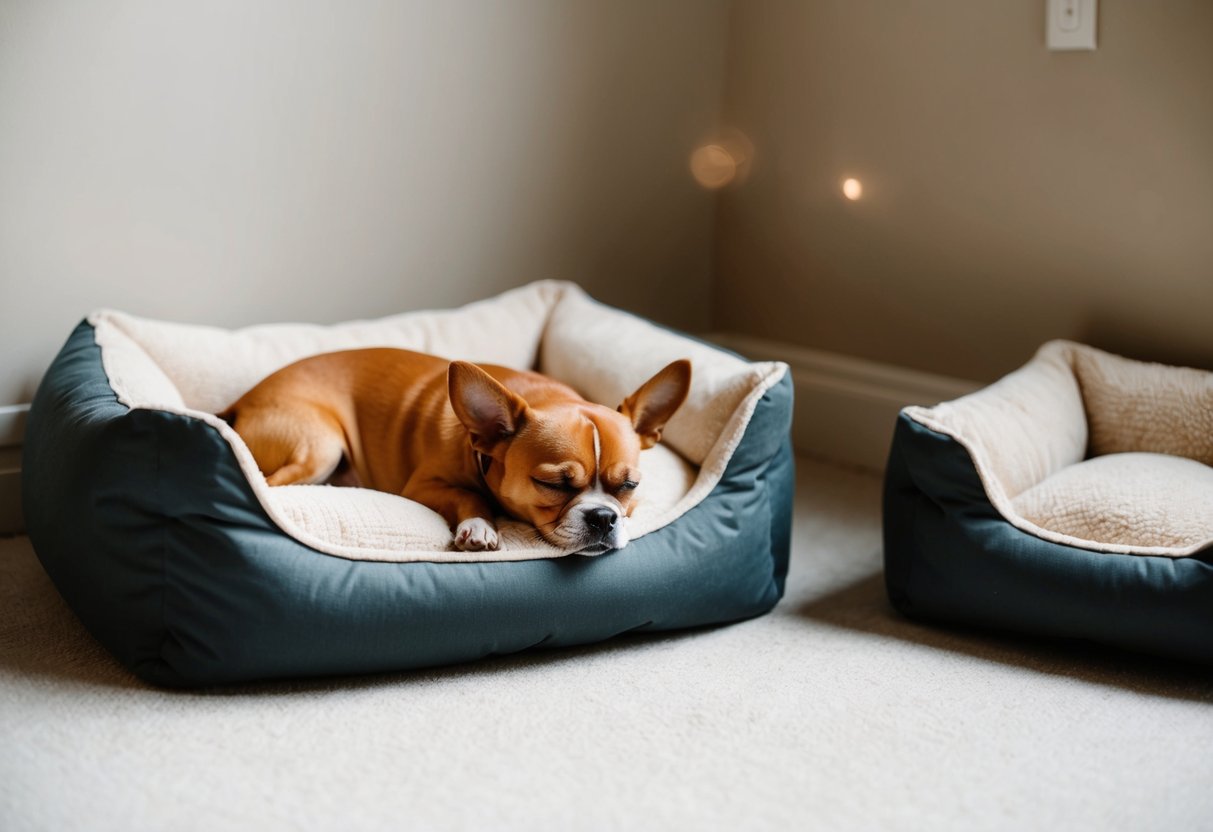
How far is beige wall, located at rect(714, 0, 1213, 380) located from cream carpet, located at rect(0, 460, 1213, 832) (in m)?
1.10

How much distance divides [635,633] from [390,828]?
84 centimetres

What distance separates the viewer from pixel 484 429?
7.74 ft

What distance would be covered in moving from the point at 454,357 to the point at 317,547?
3.49ft

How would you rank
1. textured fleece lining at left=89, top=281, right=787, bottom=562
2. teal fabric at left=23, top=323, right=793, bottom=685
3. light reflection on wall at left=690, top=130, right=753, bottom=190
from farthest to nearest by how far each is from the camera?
light reflection on wall at left=690, top=130, right=753, bottom=190 → textured fleece lining at left=89, top=281, right=787, bottom=562 → teal fabric at left=23, top=323, right=793, bottom=685

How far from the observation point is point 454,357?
3129 mm

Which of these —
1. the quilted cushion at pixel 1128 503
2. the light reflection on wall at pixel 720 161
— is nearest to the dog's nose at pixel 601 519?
the quilted cushion at pixel 1128 503

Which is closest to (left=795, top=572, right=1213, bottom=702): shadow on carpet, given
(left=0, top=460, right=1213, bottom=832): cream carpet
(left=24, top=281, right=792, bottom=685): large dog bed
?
(left=0, top=460, right=1213, bottom=832): cream carpet

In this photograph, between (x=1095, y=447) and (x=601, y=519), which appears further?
(x=1095, y=447)

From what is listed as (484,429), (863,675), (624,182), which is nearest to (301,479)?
(484,429)

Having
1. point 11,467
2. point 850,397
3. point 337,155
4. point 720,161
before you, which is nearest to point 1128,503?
point 850,397

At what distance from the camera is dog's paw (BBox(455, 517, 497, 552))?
2258mm

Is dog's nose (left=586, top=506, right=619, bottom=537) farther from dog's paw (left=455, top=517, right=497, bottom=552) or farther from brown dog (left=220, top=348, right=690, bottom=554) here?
dog's paw (left=455, top=517, right=497, bottom=552)

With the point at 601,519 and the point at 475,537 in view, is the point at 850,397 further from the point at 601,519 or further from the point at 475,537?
the point at 475,537

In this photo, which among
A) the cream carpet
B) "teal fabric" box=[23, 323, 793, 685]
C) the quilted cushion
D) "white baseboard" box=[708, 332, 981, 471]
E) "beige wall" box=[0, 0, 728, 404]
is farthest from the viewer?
"white baseboard" box=[708, 332, 981, 471]
